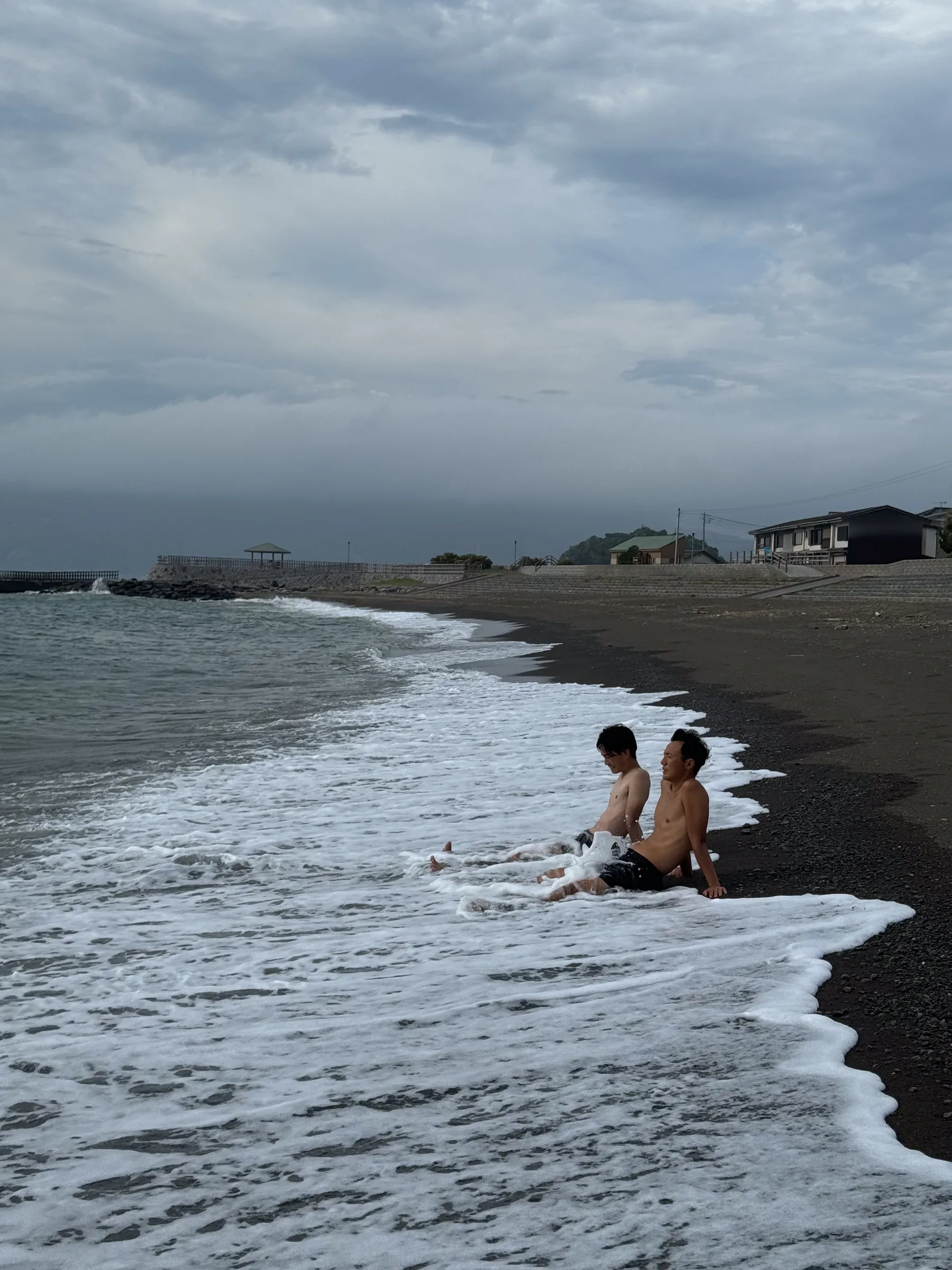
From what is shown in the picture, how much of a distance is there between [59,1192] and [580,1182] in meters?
1.47

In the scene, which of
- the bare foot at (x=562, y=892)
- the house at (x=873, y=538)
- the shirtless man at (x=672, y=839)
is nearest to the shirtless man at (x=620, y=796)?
the shirtless man at (x=672, y=839)

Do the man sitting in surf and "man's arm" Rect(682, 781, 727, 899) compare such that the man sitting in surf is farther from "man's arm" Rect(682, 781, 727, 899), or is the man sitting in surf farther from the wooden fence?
the wooden fence

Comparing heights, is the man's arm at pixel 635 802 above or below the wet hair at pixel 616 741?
below

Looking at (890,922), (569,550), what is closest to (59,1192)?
(890,922)

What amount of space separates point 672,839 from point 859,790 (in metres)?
2.43

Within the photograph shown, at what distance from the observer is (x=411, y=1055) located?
361 cm

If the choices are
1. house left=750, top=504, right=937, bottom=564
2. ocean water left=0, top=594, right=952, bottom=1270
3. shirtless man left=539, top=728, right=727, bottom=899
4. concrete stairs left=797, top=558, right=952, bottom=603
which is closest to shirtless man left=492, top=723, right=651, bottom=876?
shirtless man left=539, top=728, right=727, bottom=899

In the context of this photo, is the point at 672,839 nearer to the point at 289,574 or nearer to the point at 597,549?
the point at 289,574

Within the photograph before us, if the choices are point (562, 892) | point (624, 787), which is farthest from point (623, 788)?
point (562, 892)

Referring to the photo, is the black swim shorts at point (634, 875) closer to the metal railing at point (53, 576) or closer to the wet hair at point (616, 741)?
the wet hair at point (616, 741)

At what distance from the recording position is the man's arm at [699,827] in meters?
5.42

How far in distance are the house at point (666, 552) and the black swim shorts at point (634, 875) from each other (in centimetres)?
7728

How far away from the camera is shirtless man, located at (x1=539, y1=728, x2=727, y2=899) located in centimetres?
551

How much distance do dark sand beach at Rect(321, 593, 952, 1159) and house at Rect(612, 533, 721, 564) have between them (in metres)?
61.7
